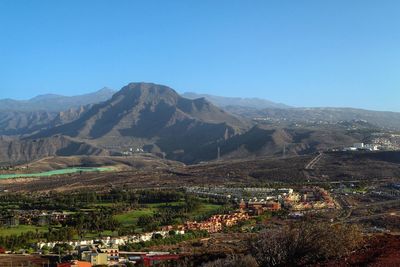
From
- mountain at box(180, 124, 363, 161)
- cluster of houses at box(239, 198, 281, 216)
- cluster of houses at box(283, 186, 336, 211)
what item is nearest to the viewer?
cluster of houses at box(239, 198, 281, 216)

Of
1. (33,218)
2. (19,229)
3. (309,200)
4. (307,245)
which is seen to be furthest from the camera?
(309,200)

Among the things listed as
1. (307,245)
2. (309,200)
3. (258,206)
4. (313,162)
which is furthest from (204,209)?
(313,162)

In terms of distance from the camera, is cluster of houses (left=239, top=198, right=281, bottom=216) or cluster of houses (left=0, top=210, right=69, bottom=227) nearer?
cluster of houses (left=0, top=210, right=69, bottom=227)

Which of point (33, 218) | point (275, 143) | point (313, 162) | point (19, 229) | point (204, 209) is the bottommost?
point (33, 218)

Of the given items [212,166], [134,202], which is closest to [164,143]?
[212,166]

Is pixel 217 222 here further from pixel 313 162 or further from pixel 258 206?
pixel 313 162

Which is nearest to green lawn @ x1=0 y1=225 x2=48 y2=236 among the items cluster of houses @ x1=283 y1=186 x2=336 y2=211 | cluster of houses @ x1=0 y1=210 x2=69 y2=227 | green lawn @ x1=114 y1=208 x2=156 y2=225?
cluster of houses @ x1=0 y1=210 x2=69 y2=227

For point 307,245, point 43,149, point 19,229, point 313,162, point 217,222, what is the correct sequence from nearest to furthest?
point 307,245 → point 19,229 → point 217,222 → point 313,162 → point 43,149

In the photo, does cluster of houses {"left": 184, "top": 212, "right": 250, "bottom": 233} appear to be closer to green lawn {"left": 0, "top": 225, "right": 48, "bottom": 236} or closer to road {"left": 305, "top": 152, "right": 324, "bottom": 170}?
green lawn {"left": 0, "top": 225, "right": 48, "bottom": 236}

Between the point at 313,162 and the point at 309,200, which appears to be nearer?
the point at 309,200

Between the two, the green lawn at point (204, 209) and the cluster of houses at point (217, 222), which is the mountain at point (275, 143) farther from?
the cluster of houses at point (217, 222)

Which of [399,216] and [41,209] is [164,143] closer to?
[41,209]
